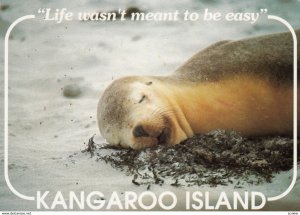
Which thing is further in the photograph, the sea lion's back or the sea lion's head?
the sea lion's back

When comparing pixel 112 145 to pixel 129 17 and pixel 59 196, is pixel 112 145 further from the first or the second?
pixel 129 17

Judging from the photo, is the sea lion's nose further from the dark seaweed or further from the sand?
the sand

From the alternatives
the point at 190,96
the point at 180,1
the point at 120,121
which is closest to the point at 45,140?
the point at 120,121

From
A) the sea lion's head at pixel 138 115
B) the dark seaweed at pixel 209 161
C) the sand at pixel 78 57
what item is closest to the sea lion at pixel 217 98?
the sea lion's head at pixel 138 115

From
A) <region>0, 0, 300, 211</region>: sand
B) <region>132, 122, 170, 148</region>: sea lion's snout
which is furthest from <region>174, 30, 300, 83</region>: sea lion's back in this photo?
<region>132, 122, 170, 148</region>: sea lion's snout

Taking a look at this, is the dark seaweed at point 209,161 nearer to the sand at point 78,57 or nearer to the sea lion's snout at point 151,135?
the sea lion's snout at point 151,135

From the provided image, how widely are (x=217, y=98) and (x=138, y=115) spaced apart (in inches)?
24.1

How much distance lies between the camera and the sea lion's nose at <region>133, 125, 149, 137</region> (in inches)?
132

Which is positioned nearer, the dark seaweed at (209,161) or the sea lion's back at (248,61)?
the dark seaweed at (209,161)

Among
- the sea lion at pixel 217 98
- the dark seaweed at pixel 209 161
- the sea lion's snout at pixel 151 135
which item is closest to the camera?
the dark seaweed at pixel 209 161

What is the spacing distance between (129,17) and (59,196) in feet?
5.67

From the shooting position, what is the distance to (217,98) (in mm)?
3719

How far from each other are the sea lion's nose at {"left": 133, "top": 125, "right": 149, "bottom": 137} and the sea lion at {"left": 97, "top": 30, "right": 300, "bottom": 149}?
0.18 ft

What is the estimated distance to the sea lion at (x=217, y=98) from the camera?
3.55 m
